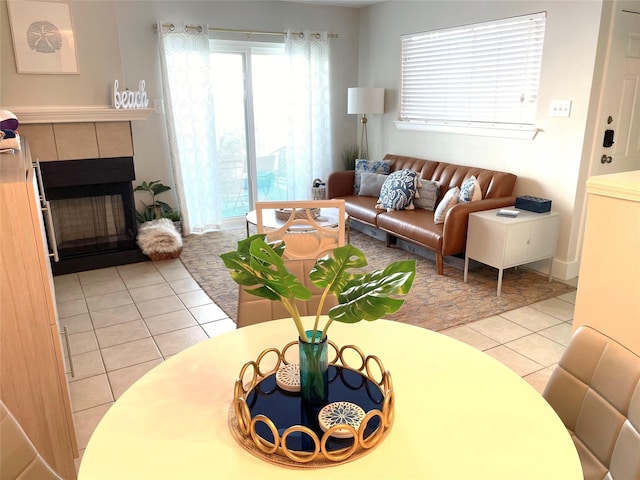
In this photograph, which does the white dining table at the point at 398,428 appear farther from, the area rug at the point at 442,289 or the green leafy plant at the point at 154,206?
the green leafy plant at the point at 154,206

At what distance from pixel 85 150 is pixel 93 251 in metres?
0.91

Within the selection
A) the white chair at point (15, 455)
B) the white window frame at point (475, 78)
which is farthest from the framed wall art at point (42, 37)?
the white chair at point (15, 455)

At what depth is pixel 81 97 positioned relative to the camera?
4.11 m

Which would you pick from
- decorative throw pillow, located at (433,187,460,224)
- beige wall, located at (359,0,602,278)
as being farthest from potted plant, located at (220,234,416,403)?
beige wall, located at (359,0,602,278)

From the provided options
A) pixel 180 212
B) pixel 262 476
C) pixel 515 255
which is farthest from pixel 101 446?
pixel 180 212

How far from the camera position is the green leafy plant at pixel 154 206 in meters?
4.96

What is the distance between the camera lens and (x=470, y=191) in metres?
4.02

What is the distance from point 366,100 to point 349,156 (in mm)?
843

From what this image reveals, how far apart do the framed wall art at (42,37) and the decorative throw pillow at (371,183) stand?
2.91m

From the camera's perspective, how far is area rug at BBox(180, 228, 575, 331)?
11.0ft

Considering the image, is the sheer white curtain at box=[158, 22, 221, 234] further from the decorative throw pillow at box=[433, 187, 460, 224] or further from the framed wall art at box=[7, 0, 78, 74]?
the decorative throw pillow at box=[433, 187, 460, 224]

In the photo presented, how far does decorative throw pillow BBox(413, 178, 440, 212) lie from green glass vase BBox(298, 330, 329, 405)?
3598mm

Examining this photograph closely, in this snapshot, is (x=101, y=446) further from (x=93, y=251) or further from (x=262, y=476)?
(x=93, y=251)

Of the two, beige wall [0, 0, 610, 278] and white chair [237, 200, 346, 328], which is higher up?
beige wall [0, 0, 610, 278]
